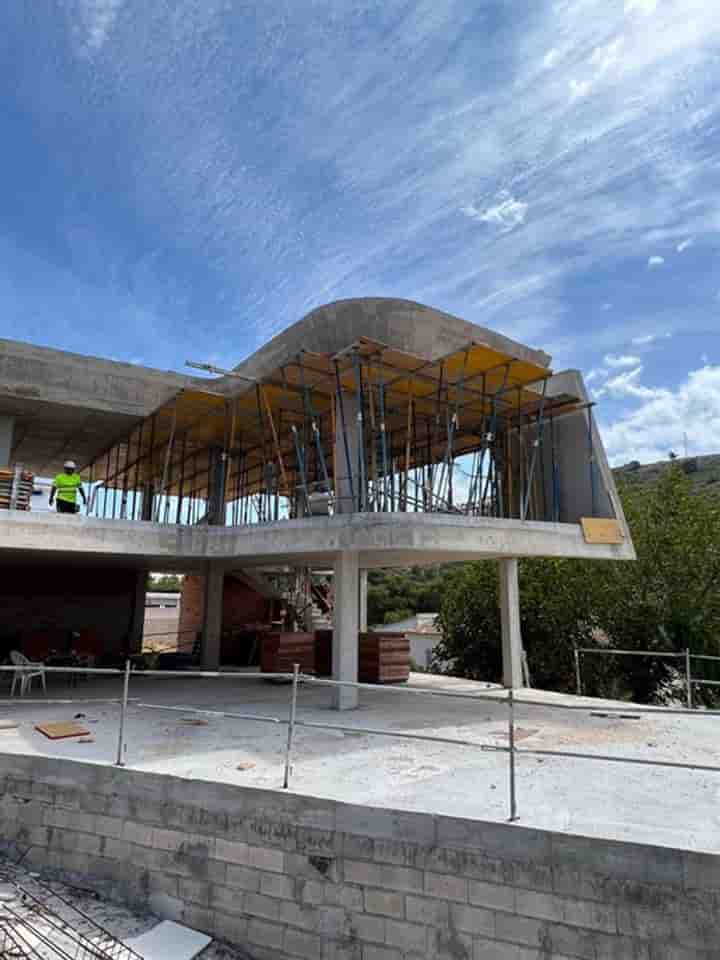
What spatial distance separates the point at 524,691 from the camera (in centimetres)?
1316

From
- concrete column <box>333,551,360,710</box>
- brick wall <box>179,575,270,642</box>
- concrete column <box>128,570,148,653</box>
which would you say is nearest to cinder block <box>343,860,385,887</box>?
concrete column <box>333,551,360,710</box>

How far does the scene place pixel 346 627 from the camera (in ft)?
34.7

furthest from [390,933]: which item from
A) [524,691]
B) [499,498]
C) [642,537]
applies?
[642,537]

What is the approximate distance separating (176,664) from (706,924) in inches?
598

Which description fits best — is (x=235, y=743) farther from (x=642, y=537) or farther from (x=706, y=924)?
(x=642, y=537)

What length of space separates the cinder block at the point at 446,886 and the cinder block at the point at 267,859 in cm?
134

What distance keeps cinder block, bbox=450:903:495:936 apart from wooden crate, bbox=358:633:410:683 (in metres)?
8.54

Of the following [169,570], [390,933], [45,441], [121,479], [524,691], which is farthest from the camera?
[121,479]

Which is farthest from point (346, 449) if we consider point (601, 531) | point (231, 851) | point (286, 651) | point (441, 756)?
point (231, 851)

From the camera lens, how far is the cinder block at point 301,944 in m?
5.22

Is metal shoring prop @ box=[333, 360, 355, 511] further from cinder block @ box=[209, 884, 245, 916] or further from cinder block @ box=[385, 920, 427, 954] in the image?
cinder block @ box=[385, 920, 427, 954]

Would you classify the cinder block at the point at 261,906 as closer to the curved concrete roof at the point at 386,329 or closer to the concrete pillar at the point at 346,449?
the concrete pillar at the point at 346,449

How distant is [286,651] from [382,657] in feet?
6.94

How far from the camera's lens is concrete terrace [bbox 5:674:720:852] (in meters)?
5.23
